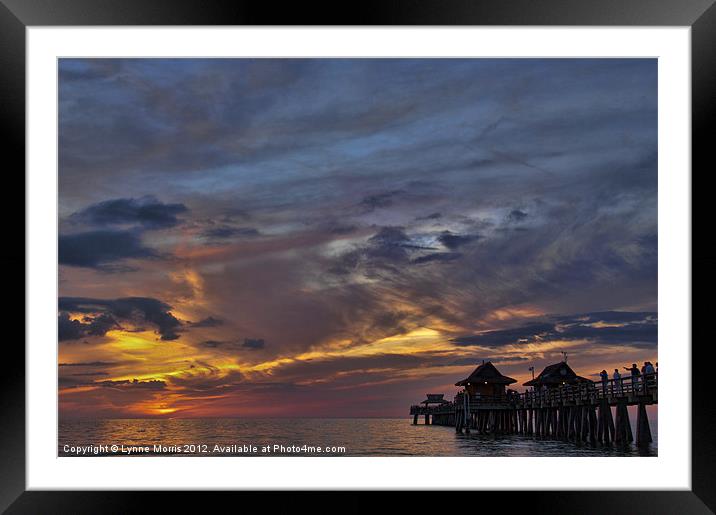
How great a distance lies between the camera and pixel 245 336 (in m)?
23.3

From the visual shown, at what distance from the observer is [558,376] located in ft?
72.6

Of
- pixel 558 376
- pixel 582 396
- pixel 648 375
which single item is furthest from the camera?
pixel 558 376

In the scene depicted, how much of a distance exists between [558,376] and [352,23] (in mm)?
19419

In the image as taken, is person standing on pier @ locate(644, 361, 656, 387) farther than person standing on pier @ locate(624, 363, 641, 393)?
→ No

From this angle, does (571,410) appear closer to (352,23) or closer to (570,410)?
(570,410)

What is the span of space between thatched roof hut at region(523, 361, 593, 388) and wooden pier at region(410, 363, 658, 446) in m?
0.14

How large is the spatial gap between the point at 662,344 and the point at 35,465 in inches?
126

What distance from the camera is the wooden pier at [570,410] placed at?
42.0 ft

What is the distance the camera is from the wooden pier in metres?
12.8

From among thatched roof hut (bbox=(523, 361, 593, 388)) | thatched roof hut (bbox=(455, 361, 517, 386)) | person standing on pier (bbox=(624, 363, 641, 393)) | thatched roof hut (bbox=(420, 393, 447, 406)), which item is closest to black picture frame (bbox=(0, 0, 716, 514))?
person standing on pier (bbox=(624, 363, 641, 393))

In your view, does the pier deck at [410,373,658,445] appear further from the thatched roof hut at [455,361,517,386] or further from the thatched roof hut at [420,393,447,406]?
the thatched roof hut at [420,393,447,406]

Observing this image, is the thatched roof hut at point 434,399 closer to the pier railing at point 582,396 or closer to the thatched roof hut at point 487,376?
the thatched roof hut at point 487,376

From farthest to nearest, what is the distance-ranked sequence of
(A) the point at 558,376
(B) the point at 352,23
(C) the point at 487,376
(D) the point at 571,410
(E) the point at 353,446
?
1. (E) the point at 353,446
2. (C) the point at 487,376
3. (A) the point at 558,376
4. (D) the point at 571,410
5. (B) the point at 352,23

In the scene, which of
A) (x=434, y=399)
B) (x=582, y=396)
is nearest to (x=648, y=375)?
(x=582, y=396)
